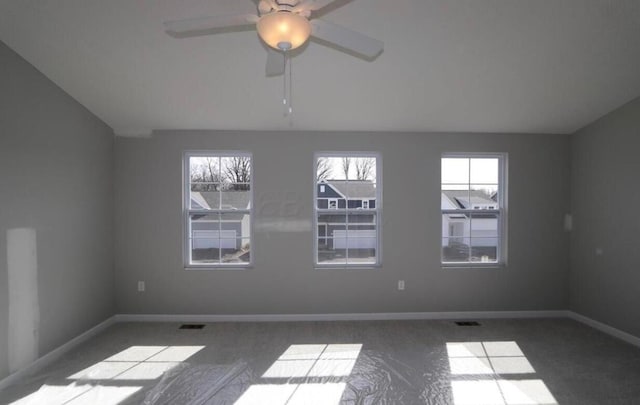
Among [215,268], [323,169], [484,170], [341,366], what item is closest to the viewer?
[341,366]

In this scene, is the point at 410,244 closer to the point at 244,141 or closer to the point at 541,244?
Result: the point at 541,244

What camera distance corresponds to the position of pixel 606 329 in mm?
3658

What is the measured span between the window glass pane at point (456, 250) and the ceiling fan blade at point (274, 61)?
2.94m

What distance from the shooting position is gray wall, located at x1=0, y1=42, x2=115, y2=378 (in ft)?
8.48

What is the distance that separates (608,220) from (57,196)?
18.0 feet

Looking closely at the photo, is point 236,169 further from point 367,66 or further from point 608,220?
point 608,220

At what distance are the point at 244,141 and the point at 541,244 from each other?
3767 mm

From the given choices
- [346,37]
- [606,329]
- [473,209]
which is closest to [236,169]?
[346,37]

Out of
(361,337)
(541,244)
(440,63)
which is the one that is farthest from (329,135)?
(541,244)

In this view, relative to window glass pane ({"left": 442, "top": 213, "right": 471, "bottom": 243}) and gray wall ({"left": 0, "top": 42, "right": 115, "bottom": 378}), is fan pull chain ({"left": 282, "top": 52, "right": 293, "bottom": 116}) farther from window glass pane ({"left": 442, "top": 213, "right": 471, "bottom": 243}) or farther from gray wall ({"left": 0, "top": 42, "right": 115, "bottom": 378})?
window glass pane ({"left": 442, "top": 213, "right": 471, "bottom": 243})

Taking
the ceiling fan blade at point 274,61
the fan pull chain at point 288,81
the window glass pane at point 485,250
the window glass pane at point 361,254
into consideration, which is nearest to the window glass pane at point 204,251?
the window glass pane at point 361,254

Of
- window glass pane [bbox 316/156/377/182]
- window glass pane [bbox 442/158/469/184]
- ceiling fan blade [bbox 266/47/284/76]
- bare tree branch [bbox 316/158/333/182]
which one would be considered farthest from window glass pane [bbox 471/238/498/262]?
ceiling fan blade [bbox 266/47/284/76]

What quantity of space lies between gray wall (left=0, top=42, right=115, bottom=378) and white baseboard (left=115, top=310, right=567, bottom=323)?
518 millimetres

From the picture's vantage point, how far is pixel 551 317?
163 inches
